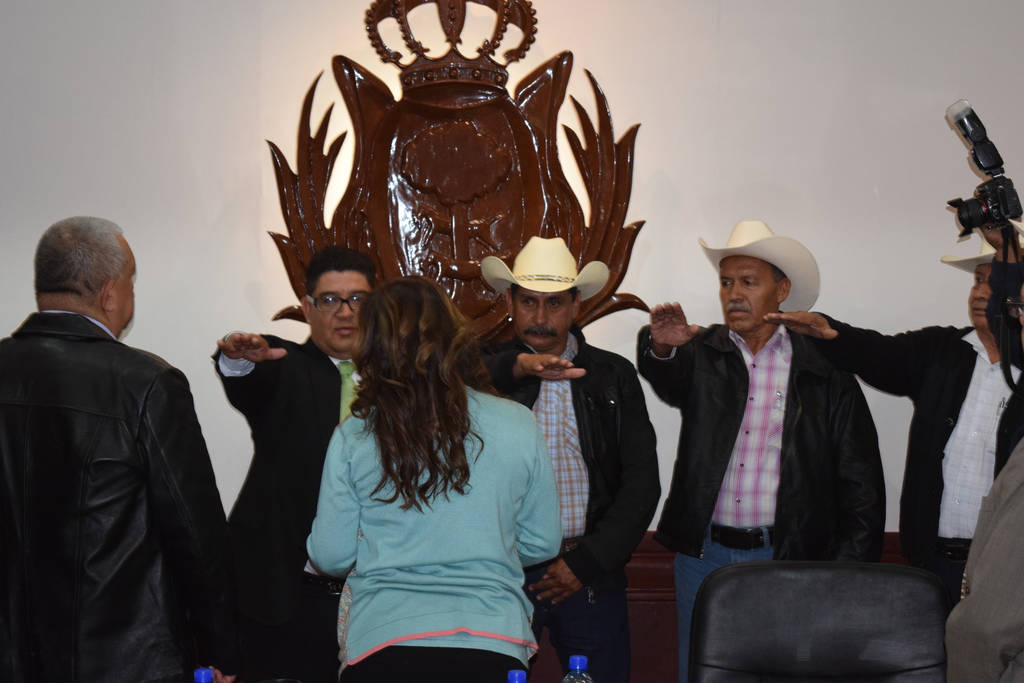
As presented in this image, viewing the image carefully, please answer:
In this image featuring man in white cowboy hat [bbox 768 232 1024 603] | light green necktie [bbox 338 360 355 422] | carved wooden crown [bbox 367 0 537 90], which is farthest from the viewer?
carved wooden crown [bbox 367 0 537 90]

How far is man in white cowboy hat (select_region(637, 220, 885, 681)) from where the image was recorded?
288 centimetres

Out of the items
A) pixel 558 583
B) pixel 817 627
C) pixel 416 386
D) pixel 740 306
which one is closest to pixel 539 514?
pixel 416 386

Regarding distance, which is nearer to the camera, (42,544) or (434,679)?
(434,679)

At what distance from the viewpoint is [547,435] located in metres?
2.95

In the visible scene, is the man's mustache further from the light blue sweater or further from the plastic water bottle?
the plastic water bottle

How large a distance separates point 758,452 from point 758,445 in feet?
0.07

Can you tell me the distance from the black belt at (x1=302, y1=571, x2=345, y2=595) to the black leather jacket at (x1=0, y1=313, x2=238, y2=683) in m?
0.55

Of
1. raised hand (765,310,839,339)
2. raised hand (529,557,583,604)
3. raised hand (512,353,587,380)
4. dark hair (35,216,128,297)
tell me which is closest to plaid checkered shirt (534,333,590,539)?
raised hand (529,557,583,604)

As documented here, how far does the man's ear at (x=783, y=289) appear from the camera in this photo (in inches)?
125

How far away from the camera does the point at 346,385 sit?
275cm

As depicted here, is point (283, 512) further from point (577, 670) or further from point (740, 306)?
point (740, 306)

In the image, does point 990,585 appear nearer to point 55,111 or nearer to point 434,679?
point 434,679

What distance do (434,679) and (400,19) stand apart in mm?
2382

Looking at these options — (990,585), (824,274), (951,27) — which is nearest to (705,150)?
(824,274)
